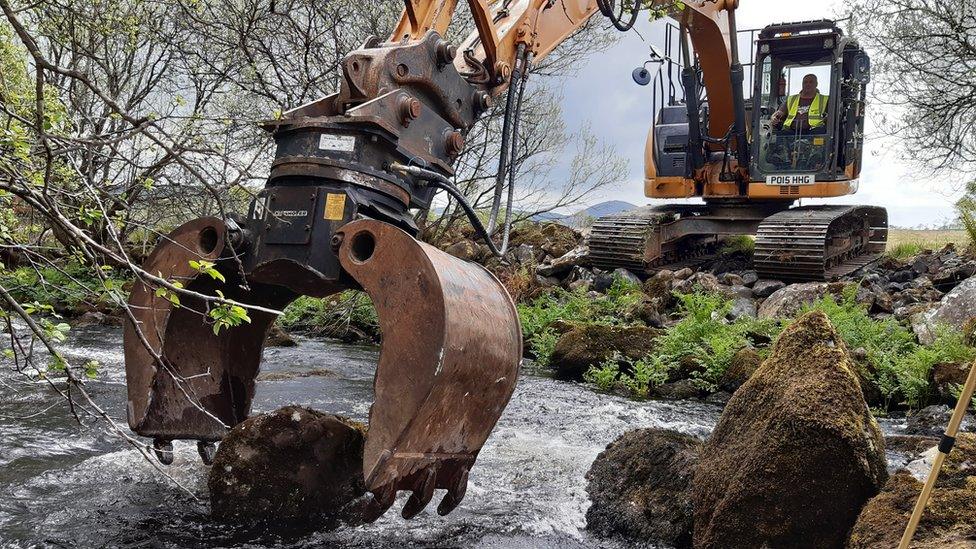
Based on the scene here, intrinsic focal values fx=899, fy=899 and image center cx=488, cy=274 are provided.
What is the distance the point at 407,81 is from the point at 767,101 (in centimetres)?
937

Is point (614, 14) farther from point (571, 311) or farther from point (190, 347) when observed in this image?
point (571, 311)

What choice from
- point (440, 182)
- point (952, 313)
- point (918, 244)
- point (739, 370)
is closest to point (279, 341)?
point (739, 370)

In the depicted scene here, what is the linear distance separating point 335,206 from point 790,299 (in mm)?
7936

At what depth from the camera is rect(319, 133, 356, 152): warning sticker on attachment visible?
356cm

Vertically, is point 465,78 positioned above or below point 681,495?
above

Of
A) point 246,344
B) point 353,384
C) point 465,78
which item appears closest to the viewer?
point 246,344

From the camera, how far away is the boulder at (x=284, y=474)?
3803 mm

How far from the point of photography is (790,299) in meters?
10.2

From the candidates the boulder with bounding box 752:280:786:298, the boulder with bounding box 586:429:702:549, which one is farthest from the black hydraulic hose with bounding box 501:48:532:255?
the boulder with bounding box 752:280:786:298

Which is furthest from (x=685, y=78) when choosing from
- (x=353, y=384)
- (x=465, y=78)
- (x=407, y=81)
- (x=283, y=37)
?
(x=407, y=81)

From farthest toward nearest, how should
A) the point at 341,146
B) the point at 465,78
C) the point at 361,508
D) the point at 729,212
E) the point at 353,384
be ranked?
the point at 729,212
the point at 353,384
the point at 465,78
the point at 361,508
the point at 341,146

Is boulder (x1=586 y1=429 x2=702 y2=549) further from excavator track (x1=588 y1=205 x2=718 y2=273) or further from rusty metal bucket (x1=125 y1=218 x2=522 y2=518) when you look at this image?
excavator track (x1=588 y1=205 x2=718 y2=273)

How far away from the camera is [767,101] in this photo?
Answer: 12172 millimetres

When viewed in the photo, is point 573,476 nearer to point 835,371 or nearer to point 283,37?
point 835,371
